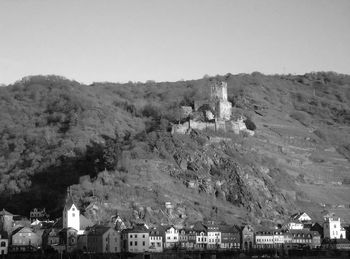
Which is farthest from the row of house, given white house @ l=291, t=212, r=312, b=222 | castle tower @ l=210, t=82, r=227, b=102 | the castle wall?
castle tower @ l=210, t=82, r=227, b=102

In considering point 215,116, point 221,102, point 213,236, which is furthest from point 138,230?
point 221,102

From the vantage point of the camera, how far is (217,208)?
5059 inches

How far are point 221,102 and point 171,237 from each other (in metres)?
54.4

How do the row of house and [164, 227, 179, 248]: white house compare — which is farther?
[164, 227, 179, 248]: white house

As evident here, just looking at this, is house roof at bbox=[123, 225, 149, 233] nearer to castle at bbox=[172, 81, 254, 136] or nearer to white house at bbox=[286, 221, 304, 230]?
white house at bbox=[286, 221, 304, 230]

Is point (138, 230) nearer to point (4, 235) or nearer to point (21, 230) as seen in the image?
point (21, 230)

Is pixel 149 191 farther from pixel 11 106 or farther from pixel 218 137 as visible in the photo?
pixel 11 106

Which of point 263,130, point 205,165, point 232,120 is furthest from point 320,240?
point 263,130

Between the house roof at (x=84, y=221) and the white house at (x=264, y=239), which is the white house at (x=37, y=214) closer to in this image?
the house roof at (x=84, y=221)

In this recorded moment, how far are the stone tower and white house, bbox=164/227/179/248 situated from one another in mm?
45491

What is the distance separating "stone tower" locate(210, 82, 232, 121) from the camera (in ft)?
529

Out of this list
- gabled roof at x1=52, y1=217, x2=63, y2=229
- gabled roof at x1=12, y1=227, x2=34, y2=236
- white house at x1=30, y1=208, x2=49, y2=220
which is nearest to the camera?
gabled roof at x1=12, y1=227, x2=34, y2=236

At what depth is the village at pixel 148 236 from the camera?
356 ft

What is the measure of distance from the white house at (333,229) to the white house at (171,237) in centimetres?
2471
